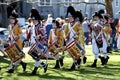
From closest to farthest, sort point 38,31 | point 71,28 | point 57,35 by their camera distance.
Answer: point 38,31 → point 71,28 → point 57,35

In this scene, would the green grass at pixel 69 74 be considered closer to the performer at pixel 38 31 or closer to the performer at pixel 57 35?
the performer at pixel 38 31

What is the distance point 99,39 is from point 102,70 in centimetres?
124

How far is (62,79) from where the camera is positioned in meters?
12.0

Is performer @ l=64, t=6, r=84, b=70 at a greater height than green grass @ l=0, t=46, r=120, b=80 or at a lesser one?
greater

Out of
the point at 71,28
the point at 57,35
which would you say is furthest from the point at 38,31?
the point at 57,35

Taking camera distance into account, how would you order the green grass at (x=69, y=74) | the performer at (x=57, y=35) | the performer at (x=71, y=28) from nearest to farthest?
the green grass at (x=69, y=74), the performer at (x=71, y=28), the performer at (x=57, y=35)

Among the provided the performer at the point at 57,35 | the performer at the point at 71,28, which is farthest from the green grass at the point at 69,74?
the performer at the point at 57,35

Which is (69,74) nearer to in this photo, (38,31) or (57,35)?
(38,31)

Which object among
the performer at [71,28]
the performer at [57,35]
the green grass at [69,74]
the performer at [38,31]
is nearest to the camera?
the green grass at [69,74]

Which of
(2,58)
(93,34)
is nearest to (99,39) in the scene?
(93,34)

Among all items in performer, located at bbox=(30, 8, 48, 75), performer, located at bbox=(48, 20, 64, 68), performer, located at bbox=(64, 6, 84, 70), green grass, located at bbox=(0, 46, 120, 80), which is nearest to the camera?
green grass, located at bbox=(0, 46, 120, 80)

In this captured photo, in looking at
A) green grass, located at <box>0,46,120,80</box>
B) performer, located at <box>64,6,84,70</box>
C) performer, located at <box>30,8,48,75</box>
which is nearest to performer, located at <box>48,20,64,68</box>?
performer, located at <box>64,6,84,70</box>

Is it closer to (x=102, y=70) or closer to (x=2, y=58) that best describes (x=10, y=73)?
(x=102, y=70)

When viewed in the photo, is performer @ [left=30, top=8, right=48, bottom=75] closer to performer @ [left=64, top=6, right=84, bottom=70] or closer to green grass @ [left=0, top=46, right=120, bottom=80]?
green grass @ [left=0, top=46, right=120, bottom=80]
